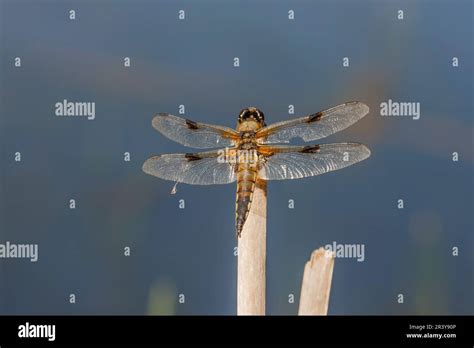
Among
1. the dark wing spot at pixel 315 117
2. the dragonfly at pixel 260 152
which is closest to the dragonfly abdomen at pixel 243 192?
the dragonfly at pixel 260 152

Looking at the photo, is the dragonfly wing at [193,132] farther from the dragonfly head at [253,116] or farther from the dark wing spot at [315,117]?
the dark wing spot at [315,117]

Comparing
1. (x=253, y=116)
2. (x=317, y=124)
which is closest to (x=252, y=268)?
(x=253, y=116)

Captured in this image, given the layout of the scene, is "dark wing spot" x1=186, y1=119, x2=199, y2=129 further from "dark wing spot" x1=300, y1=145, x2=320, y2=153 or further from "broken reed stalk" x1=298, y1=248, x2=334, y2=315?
"broken reed stalk" x1=298, y1=248, x2=334, y2=315

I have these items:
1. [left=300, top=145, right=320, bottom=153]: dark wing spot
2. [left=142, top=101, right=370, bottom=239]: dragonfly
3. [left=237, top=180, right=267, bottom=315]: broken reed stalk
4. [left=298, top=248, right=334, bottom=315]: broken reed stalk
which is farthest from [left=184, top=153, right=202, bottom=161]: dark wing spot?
[left=298, top=248, right=334, bottom=315]: broken reed stalk
